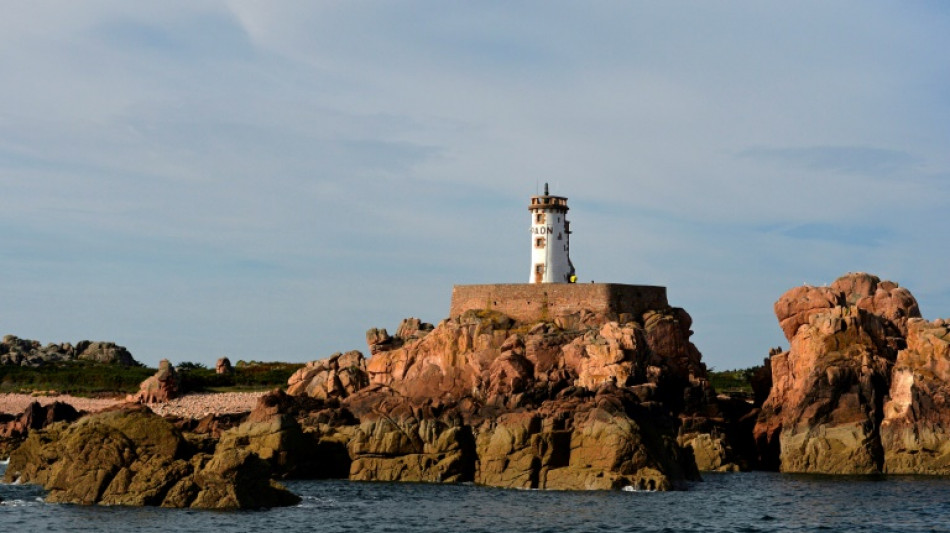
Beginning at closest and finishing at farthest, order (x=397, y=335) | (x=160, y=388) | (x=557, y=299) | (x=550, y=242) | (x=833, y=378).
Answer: (x=833, y=378) < (x=557, y=299) < (x=397, y=335) < (x=550, y=242) < (x=160, y=388)

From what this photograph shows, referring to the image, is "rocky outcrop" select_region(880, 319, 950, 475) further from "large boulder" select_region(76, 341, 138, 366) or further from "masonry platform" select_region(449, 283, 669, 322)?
"large boulder" select_region(76, 341, 138, 366)

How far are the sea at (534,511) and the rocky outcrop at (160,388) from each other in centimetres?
3975

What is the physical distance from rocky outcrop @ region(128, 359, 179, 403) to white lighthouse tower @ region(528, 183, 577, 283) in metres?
28.6

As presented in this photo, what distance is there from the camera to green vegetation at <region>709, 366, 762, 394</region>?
340ft

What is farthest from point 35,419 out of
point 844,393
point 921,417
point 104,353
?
point 104,353

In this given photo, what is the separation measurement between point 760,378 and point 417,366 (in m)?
20.6

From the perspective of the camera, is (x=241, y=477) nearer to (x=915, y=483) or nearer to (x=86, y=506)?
(x=86, y=506)

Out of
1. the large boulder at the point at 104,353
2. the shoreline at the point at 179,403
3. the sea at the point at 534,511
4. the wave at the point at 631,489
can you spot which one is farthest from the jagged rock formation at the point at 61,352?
the wave at the point at 631,489

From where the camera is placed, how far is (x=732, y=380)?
11325 centimetres

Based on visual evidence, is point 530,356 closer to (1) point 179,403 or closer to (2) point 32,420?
(2) point 32,420

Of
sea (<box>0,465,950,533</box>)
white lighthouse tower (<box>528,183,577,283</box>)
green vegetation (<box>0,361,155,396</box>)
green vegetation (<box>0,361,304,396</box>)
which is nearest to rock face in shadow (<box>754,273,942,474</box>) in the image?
sea (<box>0,465,950,533</box>)

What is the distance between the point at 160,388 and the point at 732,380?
1840 inches

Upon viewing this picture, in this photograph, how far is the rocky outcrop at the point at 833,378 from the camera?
67.3 meters

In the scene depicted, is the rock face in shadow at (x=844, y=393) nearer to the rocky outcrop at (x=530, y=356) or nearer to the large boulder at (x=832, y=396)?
the large boulder at (x=832, y=396)
